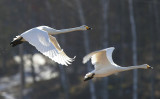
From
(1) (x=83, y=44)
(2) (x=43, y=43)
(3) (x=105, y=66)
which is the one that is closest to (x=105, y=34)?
(1) (x=83, y=44)

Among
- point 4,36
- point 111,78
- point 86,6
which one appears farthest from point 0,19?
point 111,78

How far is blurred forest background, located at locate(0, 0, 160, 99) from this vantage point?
28656 mm

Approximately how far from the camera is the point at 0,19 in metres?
30.8

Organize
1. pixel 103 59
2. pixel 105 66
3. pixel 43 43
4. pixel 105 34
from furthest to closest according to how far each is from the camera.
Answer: pixel 105 34 < pixel 103 59 < pixel 105 66 < pixel 43 43

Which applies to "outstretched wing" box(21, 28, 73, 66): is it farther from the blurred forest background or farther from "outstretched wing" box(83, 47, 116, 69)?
the blurred forest background

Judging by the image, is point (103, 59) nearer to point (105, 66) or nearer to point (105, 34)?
point (105, 66)

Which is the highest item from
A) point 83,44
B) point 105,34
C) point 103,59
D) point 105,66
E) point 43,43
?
point 105,34

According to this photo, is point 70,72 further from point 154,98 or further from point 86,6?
point 154,98

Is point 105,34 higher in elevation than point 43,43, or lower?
higher

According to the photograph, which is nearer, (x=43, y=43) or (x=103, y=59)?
(x=43, y=43)

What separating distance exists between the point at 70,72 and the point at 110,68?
18.7 metres

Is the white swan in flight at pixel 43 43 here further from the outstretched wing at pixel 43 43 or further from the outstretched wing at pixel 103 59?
the outstretched wing at pixel 103 59

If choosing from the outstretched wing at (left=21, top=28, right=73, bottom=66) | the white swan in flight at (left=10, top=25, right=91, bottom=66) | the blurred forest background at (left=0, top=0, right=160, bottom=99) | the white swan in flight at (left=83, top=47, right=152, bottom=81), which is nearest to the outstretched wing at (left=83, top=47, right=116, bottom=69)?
the white swan in flight at (left=83, top=47, right=152, bottom=81)

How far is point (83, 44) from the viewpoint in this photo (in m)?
31.8
